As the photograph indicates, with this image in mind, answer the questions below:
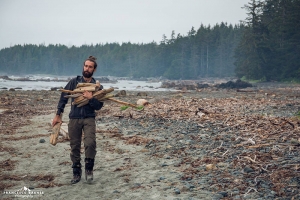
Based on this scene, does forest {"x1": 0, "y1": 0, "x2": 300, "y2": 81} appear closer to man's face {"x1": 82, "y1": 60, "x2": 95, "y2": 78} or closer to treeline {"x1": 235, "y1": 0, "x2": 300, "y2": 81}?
treeline {"x1": 235, "y1": 0, "x2": 300, "y2": 81}

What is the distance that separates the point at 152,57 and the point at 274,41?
7540 centimetres

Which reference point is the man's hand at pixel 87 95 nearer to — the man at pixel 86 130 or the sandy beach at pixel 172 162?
the man at pixel 86 130

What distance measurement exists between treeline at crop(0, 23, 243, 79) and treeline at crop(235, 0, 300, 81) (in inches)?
1400

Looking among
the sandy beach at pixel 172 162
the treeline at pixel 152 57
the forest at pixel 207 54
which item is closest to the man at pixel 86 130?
the sandy beach at pixel 172 162

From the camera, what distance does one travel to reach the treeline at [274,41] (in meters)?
44.8

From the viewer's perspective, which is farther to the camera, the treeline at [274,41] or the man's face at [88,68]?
the treeline at [274,41]

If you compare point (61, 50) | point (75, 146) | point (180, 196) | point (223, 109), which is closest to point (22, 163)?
point (75, 146)

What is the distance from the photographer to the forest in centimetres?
4672

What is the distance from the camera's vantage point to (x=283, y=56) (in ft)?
153

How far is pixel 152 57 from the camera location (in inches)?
4747

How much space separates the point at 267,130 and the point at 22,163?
6318mm

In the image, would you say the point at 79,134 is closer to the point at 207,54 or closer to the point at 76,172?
the point at 76,172

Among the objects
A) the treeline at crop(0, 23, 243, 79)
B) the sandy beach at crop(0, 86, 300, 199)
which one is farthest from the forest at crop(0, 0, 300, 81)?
the sandy beach at crop(0, 86, 300, 199)

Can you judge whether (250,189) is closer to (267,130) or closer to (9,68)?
(267,130)
